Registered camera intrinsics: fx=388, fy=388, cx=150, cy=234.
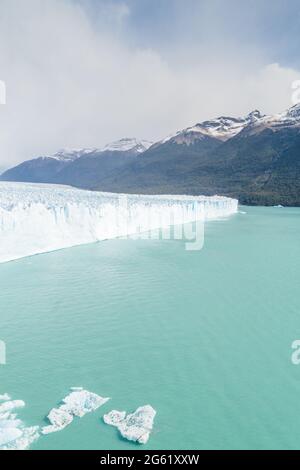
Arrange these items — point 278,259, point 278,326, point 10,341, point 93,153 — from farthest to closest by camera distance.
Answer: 1. point 93,153
2. point 278,259
3. point 278,326
4. point 10,341

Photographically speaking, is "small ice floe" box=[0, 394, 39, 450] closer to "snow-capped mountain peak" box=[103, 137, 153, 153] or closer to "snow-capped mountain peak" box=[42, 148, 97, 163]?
"snow-capped mountain peak" box=[103, 137, 153, 153]

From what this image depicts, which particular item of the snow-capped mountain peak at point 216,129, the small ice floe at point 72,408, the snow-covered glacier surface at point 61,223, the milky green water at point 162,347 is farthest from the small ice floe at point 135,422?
the snow-capped mountain peak at point 216,129

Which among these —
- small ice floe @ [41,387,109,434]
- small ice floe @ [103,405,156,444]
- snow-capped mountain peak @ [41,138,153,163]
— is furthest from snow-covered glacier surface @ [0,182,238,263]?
snow-capped mountain peak @ [41,138,153,163]

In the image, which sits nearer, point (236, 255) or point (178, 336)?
point (178, 336)

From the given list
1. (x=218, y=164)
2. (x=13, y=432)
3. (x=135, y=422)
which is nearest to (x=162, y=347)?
(x=135, y=422)

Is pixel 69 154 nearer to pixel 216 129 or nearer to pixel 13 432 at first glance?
pixel 216 129

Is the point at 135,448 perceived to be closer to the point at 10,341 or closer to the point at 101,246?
the point at 10,341

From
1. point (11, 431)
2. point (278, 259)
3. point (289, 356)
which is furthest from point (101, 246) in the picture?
point (11, 431)
